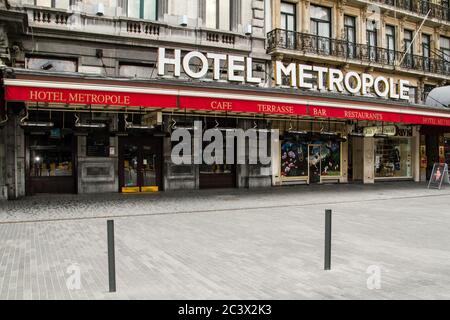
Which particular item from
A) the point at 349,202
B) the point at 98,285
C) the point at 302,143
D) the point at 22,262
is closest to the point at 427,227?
the point at 349,202

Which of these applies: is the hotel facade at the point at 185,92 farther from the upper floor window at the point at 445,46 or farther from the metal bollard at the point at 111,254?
the metal bollard at the point at 111,254

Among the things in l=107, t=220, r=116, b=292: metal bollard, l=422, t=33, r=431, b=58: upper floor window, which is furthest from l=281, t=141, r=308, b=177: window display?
l=107, t=220, r=116, b=292: metal bollard

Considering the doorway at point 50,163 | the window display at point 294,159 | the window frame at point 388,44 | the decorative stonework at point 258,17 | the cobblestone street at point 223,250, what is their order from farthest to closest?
the window frame at point 388,44 < the window display at point 294,159 < the decorative stonework at point 258,17 < the doorway at point 50,163 < the cobblestone street at point 223,250

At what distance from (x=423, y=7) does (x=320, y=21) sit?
347 inches

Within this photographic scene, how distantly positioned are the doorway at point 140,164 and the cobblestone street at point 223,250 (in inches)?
141

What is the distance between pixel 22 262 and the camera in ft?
19.8

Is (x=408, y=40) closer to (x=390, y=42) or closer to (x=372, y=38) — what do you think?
(x=390, y=42)

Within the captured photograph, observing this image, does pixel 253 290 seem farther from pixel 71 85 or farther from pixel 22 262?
pixel 71 85

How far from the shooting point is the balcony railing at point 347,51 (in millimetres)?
20141

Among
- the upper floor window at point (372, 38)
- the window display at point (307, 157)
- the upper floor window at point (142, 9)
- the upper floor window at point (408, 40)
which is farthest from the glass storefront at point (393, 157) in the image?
the upper floor window at point (142, 9)

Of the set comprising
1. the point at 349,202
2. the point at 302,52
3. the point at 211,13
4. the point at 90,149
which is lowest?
the point at 349,202

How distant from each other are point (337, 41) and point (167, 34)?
31.8 feet

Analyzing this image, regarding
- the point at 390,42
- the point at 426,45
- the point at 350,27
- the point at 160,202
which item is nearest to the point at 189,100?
the point at 160,202

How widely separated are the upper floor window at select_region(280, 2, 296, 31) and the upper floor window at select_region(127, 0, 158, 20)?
6632 mm
